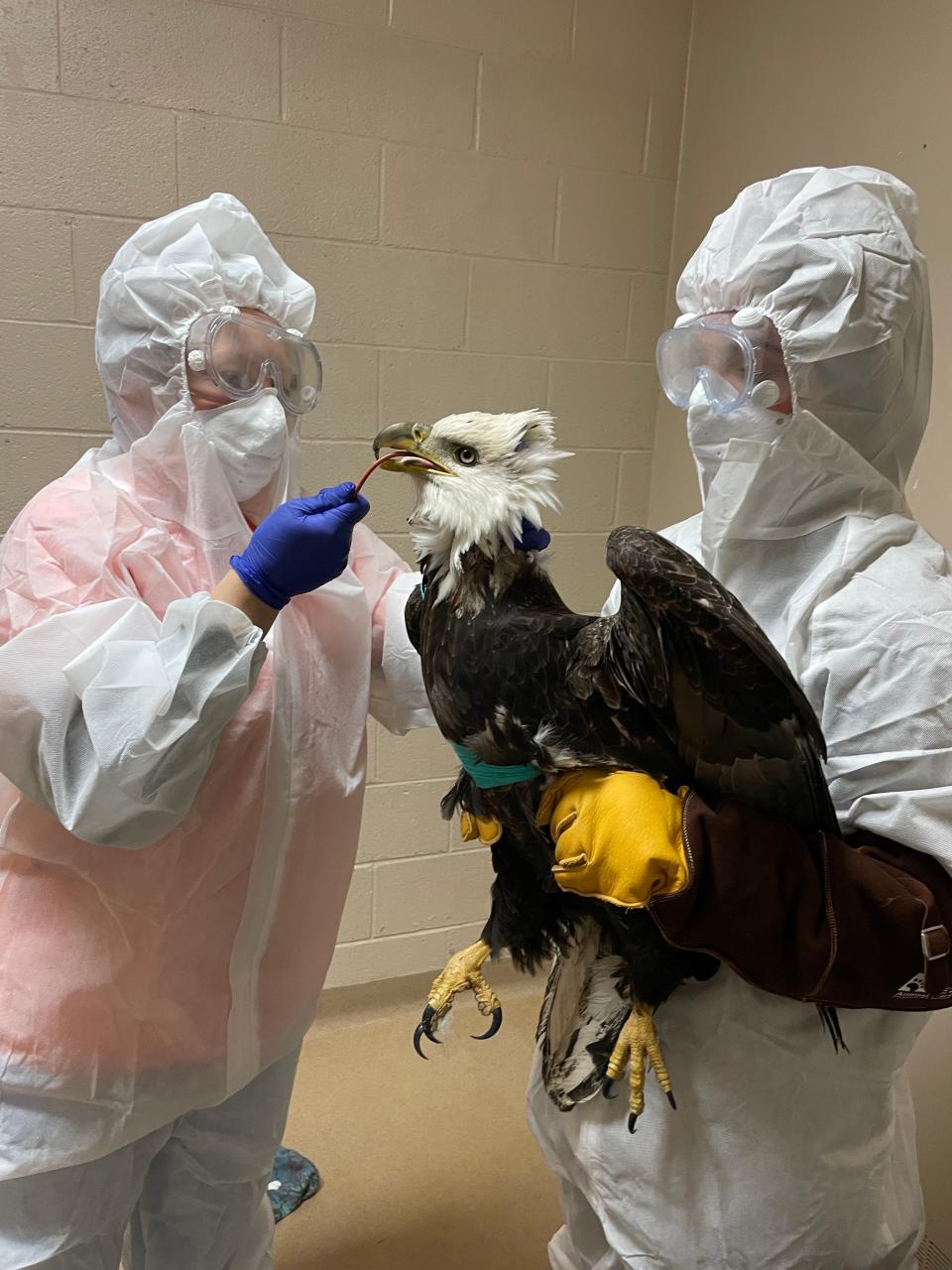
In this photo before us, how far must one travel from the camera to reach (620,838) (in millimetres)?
969

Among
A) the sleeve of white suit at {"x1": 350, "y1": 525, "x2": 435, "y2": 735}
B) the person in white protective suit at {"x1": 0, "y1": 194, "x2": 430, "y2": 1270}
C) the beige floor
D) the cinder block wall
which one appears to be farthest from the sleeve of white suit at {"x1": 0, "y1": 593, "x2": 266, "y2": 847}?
the beige floor

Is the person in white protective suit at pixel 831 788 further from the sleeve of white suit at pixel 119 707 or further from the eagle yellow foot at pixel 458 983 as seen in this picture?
the sleeve of white suit at pixel 119 707

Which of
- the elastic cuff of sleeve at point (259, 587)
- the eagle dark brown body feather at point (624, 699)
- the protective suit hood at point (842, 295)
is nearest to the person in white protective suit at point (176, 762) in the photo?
the elastic cuff of sleeve at point (259, 587)

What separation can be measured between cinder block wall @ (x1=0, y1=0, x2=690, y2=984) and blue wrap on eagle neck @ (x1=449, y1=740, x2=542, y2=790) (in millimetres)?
1306

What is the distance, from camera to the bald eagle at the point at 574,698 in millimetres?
930

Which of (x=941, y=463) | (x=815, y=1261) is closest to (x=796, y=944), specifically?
(x=815, y=1261)

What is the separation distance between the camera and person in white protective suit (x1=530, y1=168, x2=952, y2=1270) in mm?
961

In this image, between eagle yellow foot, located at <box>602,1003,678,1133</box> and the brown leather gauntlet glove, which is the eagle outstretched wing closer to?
the brown leather gauntlet glove

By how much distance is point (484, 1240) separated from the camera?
6.45 feet

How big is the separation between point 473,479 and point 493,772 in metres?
0.36

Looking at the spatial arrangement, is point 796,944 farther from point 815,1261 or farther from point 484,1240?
point 484,1240

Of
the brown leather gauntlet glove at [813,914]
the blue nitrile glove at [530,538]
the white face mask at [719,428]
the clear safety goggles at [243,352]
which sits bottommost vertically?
the brown leather gauntlet glove at [813,914]

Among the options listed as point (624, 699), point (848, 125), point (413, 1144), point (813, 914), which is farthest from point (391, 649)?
point (848, 125)

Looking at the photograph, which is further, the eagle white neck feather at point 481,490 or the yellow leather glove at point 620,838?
the eagle white neck feather at point 481,490
